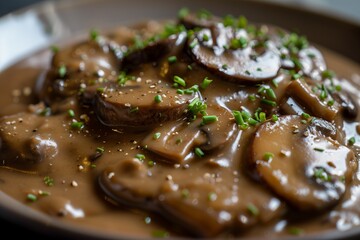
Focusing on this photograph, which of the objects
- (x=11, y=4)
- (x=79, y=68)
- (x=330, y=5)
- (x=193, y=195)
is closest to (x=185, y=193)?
(x=193, y=195)

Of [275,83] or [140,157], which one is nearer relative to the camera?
[140,157]

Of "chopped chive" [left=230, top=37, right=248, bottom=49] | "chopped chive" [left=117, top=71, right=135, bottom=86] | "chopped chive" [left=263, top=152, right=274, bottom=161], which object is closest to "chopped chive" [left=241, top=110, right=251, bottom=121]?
"chopped chive" [left=263, top=152, right=274, bottom=161]

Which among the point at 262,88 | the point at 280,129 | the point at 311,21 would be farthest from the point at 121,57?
the point at 311,21

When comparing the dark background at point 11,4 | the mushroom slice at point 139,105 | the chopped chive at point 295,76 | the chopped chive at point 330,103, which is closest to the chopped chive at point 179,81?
the mushroom slice at point 139,105

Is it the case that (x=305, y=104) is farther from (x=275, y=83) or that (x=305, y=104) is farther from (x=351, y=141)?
(x=351, y=141)

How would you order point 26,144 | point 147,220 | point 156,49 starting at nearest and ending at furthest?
point 147,220
point 26,144
point 156,49

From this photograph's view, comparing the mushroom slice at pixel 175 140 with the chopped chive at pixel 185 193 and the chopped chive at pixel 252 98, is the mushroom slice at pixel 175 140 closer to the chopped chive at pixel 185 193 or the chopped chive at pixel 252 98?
the chopped chive at pixel 185 193
